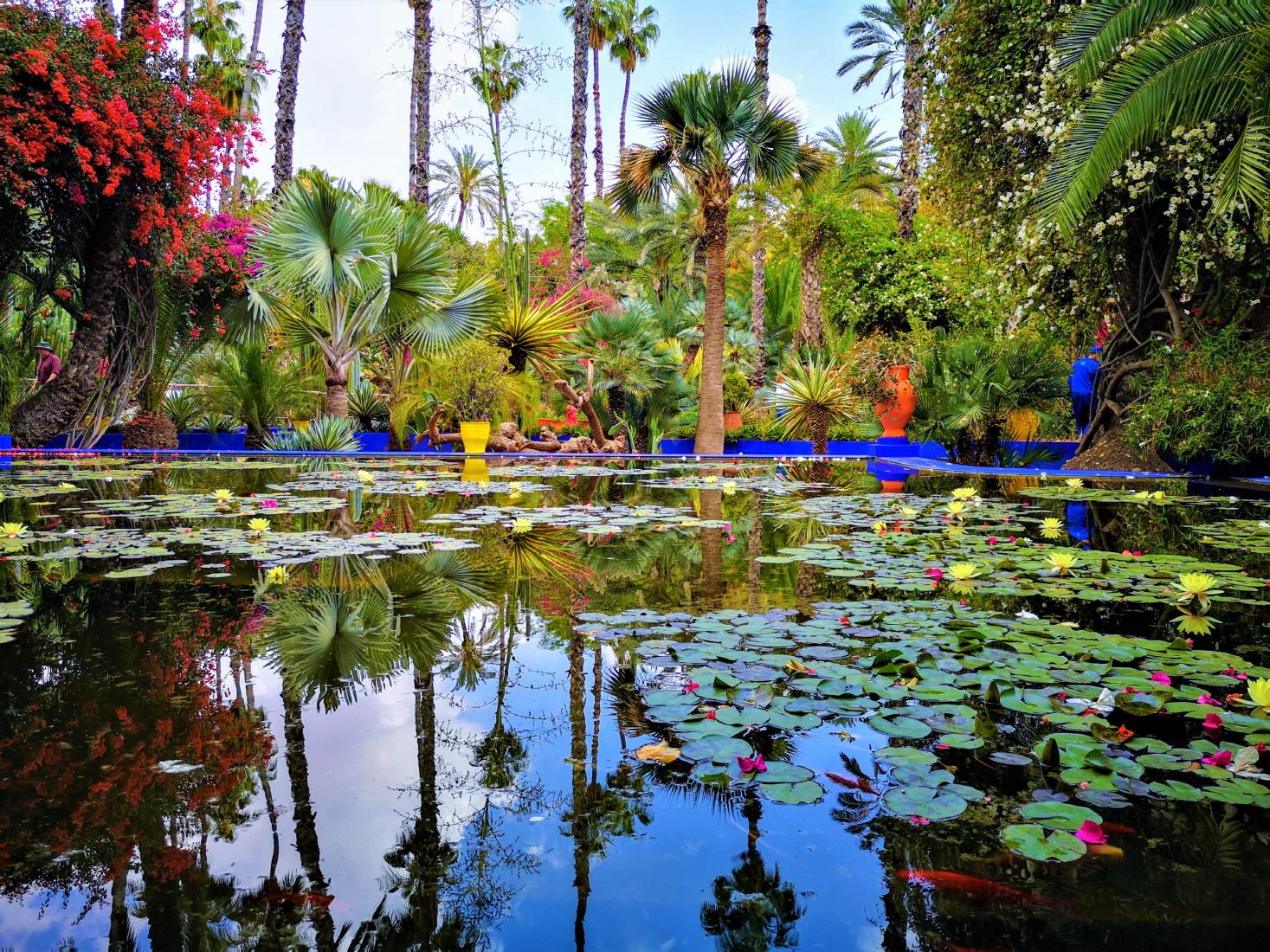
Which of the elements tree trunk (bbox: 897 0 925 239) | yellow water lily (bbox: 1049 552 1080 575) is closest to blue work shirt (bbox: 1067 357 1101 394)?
tree trunk (bbox: 897 0 925 239)

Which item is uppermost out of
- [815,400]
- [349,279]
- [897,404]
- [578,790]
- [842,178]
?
[842,178]

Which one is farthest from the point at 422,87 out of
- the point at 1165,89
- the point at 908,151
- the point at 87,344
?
the point at 1165,89

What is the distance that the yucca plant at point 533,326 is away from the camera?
1202cm

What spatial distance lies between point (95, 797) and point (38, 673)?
883mm

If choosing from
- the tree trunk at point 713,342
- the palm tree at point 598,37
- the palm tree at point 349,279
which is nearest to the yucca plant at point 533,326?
the palm tree at point 349,279

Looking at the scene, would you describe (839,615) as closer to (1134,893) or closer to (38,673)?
(1134,893)

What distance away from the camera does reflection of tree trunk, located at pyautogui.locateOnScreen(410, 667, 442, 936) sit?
105 centimetres

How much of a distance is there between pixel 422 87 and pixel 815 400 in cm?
913

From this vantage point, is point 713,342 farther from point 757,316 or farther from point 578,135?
point 757,316

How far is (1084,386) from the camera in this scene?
9641mm

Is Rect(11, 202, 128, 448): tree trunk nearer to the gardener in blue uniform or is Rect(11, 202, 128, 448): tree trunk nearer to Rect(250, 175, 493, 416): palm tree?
Rect(250, 175, 493, 416): palm tree

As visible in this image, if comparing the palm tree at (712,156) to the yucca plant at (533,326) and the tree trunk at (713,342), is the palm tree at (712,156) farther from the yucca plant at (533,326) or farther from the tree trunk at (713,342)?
the yucca plant at (533,326)

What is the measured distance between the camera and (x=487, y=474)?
8.44 meters

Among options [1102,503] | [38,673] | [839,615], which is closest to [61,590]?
[38,673]
